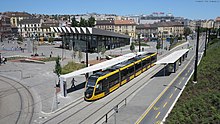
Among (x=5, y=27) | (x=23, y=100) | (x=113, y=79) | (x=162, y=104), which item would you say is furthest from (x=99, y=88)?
(x=5, y=27)

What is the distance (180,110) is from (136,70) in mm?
15692

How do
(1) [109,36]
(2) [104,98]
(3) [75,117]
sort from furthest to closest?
(1) [109,36], (2) [104,98], (3) [75,117]

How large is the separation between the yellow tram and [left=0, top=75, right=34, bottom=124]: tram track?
5.59 m

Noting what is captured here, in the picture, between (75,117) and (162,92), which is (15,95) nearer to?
(75,117)

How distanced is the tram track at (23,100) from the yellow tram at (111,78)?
5.59 meters

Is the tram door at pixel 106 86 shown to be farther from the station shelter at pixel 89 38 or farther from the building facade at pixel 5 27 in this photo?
the building facade at pixel 5 27

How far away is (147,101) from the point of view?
21500 mm

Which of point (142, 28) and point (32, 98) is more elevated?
point (142, 28)

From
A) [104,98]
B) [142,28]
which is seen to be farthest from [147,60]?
[142,28]

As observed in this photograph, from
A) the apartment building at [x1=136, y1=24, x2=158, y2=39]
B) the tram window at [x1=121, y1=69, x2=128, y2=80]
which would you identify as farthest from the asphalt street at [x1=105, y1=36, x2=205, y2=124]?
the apartment building at [x1=136, y1=24, x2=158, y2=39]

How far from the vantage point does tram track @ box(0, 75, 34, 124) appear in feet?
60.2

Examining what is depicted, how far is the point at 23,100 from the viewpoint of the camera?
23000mm

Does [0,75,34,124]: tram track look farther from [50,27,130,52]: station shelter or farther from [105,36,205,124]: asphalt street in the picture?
[50,27,130,52]: station shelter

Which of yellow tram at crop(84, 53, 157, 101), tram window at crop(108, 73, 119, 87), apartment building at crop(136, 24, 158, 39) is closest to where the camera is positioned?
yellow tram at crop(84, 53, 157, 101)
